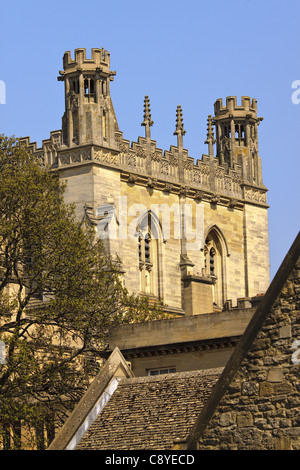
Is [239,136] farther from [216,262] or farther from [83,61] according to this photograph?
[83,61]

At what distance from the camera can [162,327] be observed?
127 feet

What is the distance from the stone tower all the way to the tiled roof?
129 feet

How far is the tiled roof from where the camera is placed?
76.3 feet

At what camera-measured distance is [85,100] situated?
232ft

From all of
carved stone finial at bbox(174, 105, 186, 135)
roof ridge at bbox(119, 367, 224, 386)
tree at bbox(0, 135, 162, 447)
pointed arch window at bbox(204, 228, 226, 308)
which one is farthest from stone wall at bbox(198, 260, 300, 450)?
carved stone finial at bbox(174, 105, 186, 135)

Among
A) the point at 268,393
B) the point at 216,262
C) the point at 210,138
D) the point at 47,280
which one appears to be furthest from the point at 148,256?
the point at 268,393

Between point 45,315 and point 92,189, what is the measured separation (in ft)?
94.7

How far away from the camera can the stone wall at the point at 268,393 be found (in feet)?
62.4

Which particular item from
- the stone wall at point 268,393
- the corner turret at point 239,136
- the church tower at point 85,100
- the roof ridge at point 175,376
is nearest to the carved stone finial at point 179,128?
the corner turret at point 239,136

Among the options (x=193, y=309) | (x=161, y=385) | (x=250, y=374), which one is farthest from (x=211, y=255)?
(x=250, y=374)

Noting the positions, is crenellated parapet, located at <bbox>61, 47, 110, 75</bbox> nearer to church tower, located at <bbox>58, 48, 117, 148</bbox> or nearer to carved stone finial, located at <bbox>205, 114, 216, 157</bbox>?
church tower, located at <bbox>58, 48, 117, 148</bbox>
